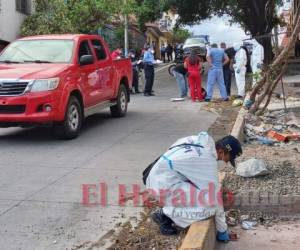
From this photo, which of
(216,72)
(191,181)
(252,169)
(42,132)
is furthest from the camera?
(216,72)

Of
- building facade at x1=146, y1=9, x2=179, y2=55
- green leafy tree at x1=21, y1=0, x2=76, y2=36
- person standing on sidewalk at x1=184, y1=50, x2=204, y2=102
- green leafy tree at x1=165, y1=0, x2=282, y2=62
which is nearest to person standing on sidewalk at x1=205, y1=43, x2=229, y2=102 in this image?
person standing on sidewalk at x1=184, y1=50, x2=204, y2=102

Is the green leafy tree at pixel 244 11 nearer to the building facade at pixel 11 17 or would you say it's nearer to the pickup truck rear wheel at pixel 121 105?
the building facade at pixel 11 17

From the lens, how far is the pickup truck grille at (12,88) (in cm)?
969

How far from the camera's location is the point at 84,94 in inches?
430

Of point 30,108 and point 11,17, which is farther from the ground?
point 11,17

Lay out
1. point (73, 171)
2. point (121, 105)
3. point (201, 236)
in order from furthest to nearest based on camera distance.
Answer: point (121, 105) → point (73, 171) → point (201, 236)

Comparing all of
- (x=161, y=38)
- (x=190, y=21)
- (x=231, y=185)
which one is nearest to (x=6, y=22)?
(x=190, y=21)

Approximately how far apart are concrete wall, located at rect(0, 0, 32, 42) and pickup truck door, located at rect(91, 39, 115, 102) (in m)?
12.7

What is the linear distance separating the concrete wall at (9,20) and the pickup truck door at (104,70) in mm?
12723

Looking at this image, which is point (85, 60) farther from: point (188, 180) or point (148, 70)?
point (148, 70)

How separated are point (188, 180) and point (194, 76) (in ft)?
39.2

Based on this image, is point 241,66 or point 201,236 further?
point 241,66

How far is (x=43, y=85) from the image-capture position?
973cm

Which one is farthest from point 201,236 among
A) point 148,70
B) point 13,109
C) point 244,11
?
point 244,11
